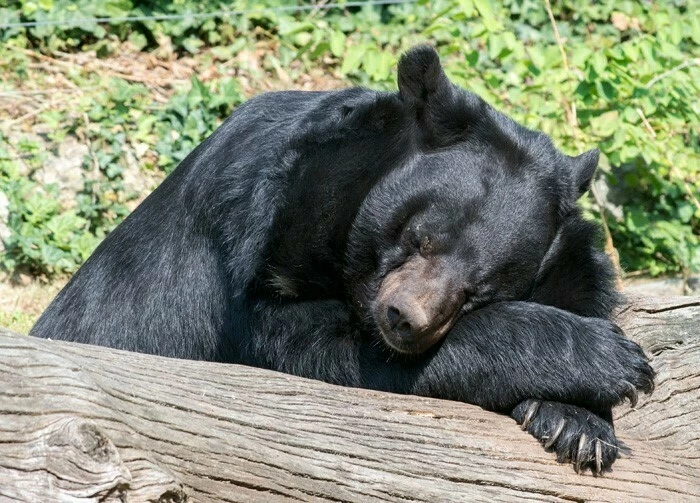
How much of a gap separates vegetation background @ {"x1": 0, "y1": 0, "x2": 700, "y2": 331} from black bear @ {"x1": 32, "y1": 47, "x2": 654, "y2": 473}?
2637mm

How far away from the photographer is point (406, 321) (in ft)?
12.8

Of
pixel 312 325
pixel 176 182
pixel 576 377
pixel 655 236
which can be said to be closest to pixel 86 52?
pixel 176 182

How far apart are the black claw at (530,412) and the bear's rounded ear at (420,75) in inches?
62.9

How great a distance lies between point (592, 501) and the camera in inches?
140

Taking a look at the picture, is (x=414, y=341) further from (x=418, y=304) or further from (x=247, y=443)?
(x=247, y=443)

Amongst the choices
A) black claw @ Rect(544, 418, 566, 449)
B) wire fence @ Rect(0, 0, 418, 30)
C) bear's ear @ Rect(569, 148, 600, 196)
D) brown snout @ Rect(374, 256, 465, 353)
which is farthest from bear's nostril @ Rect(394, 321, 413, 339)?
wire fence @ Rect(0, 0, 418, 30)

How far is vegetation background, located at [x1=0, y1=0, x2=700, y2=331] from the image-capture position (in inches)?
306

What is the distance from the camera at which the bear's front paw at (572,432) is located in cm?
365

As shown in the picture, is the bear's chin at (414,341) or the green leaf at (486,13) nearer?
the bear's chin at (414,341)

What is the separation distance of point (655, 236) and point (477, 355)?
592 cm

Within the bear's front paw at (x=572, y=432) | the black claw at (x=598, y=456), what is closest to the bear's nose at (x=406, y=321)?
the bear's front paw at (x=572, y=432)

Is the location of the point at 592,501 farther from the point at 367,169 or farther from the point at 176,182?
the point at 176,182

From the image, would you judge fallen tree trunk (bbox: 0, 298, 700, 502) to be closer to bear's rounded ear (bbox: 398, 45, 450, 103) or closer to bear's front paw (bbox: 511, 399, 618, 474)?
bear's front paw (bbox: 511, 399, 618, 474)

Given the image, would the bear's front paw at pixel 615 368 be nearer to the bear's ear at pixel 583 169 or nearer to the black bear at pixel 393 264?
the black bear at pixel 393 264
